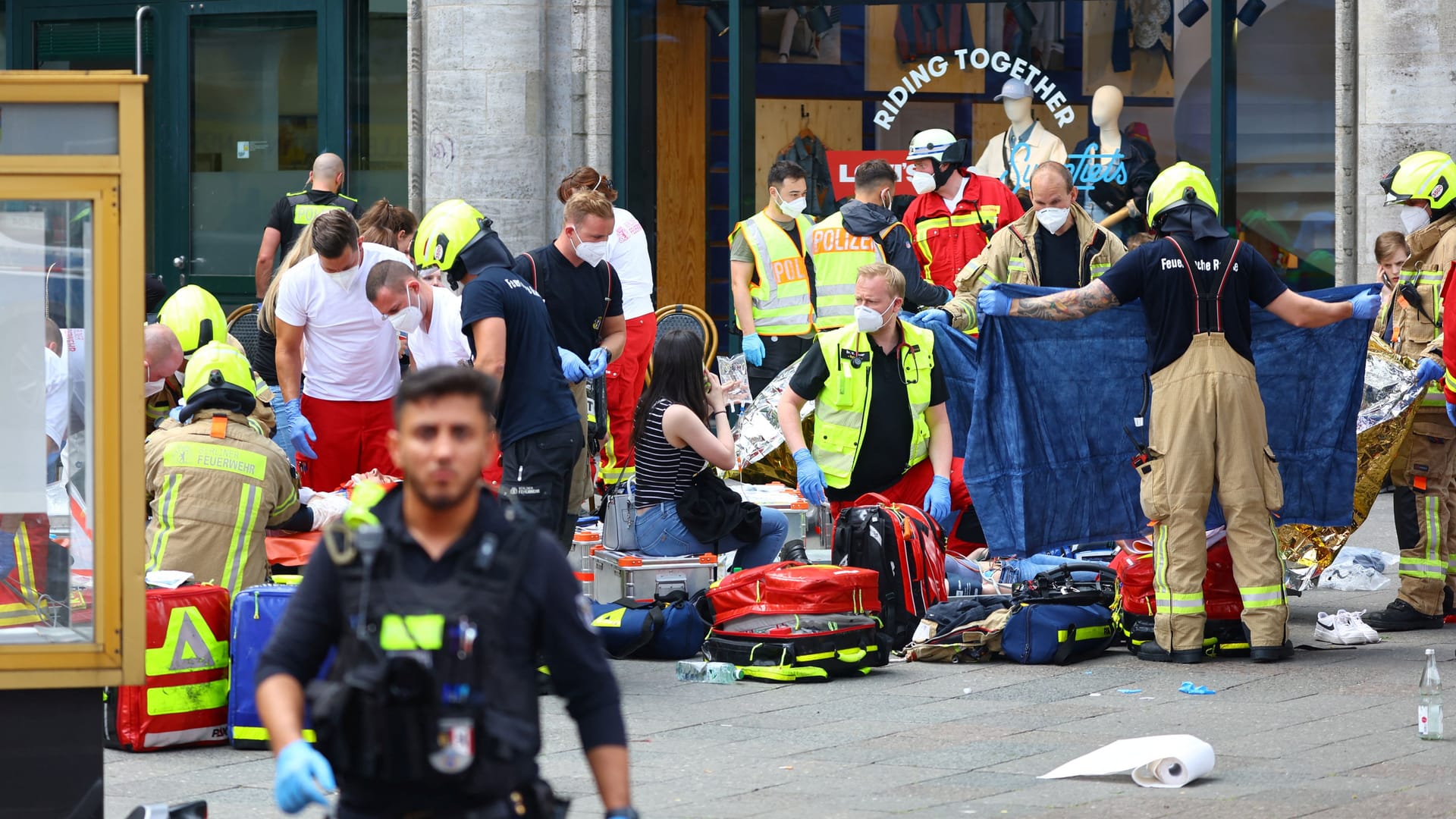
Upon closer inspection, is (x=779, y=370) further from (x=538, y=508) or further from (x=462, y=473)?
(x=462, y=473)

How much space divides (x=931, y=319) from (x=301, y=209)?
18.3 ft

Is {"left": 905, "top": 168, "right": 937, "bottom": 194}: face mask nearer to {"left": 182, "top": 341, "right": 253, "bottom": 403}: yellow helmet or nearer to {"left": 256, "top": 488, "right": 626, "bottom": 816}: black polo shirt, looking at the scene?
{"left": 182, "top": 341, "right": 253, "bottom": 403}: yellow helmet

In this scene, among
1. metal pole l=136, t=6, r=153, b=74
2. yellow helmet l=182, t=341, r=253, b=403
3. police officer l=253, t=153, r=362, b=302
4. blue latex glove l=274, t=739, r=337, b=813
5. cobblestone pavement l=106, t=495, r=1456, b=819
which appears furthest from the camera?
metal pole l=136, t=6, r=153, b=74

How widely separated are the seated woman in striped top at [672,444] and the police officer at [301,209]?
192 inches

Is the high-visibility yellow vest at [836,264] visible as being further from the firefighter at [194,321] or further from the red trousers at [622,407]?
the firefighter at [194,321]

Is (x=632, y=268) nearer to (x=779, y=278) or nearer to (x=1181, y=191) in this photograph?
(x=779, y=278)

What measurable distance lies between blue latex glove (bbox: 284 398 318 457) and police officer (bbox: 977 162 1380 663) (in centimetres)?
353

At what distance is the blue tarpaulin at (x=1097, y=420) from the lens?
8125 mm

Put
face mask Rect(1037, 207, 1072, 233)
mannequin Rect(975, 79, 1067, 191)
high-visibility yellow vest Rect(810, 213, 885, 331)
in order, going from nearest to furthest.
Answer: face mask Rect(1037, 207, 1072, 233), high-visibility yellow vest Rect(810, 213, 885, 331), mannequin Rect(975, 79, 1067, 191)

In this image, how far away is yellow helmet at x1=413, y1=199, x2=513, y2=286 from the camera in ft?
25.1

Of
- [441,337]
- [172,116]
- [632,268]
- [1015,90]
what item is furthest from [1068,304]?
[172,116]

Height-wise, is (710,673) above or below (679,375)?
below

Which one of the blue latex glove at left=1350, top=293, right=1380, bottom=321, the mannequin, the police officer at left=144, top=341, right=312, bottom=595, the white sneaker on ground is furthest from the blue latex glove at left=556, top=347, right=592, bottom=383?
the mannequin

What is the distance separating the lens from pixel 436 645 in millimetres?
3229
